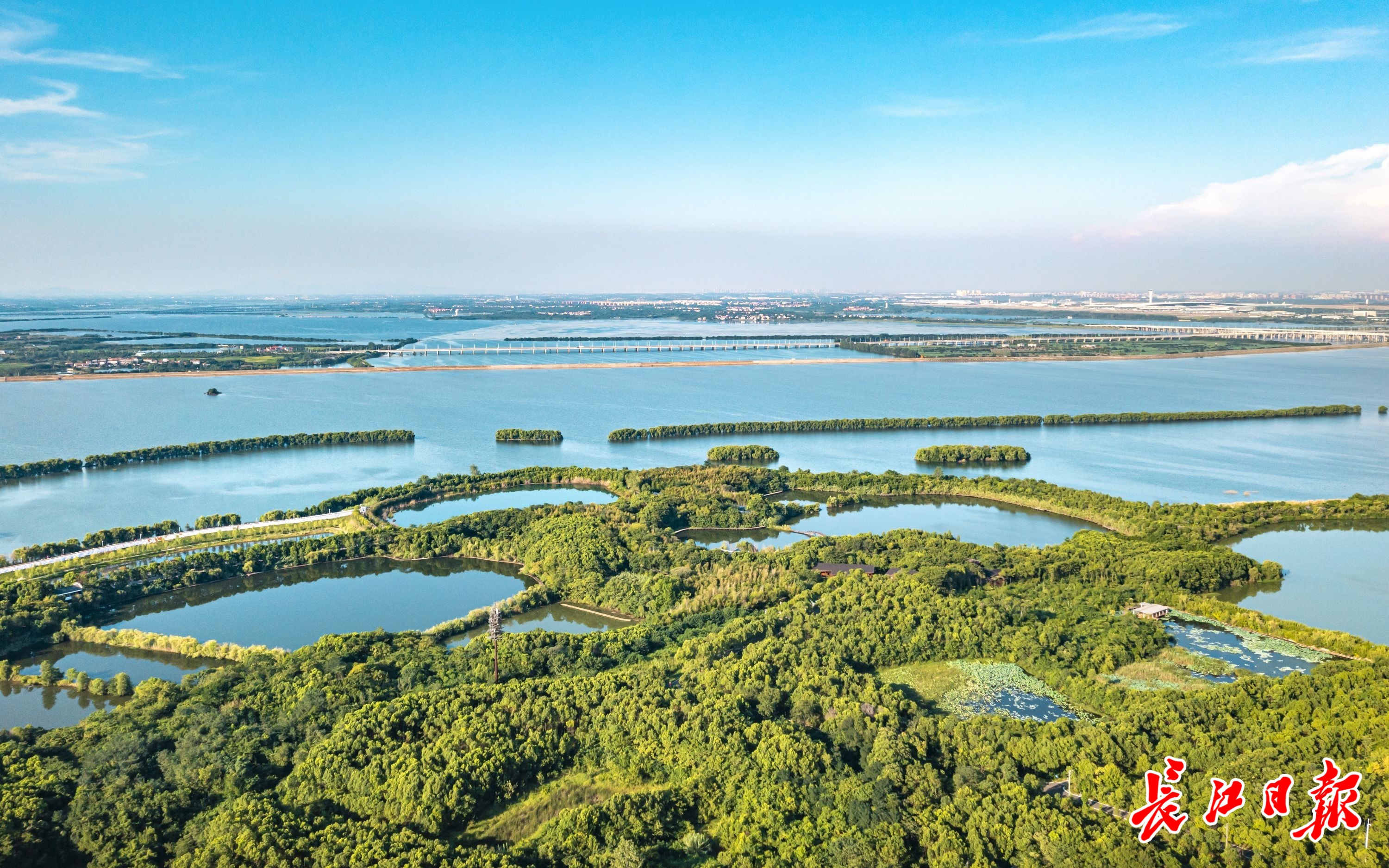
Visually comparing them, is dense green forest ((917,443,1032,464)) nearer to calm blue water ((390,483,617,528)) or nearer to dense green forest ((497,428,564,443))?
calm blue water ((390,483,617,528))

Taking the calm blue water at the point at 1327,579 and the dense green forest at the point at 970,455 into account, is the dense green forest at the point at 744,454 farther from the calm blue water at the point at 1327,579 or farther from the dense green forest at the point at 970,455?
the calm blue water at the point at 1327,579

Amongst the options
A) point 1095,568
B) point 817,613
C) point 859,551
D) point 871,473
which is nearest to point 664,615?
point 817,613

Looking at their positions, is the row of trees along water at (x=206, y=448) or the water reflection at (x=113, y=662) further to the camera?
the row of trees along water at (x=206, y=448)

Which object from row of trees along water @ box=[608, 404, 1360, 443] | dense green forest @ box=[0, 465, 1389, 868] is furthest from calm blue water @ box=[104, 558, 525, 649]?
row of trees along water @ box=[608, 404, 1360, 443]

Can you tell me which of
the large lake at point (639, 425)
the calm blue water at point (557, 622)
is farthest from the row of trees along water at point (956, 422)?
the calm blue water at point (557, 622)

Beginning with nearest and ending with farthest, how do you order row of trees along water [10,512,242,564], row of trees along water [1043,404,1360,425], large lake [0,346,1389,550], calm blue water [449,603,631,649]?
calm blue water [449,603,631,649] < row of trees along water [10,512,242,564] < large lake [0,346,1389,550] < row of trees along water [1043,404,1360,425]

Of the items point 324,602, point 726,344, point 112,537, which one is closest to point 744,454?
point 324,602
